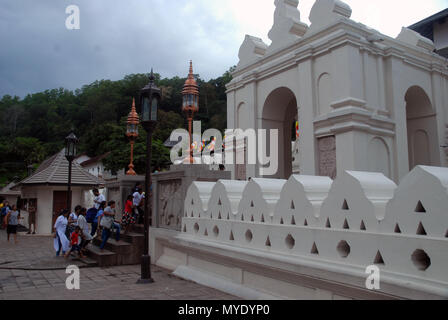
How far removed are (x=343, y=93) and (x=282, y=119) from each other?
399cm

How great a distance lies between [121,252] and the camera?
9219 millimetres

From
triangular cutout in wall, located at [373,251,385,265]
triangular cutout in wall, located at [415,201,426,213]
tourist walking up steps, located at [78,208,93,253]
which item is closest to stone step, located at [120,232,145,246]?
tourist walking up steps, located at [78,208,93,253]

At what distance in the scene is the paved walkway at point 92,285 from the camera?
577 cm

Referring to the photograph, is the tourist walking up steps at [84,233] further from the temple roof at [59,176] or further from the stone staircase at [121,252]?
the temple roof at [59,176]

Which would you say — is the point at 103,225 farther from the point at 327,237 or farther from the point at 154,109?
the point at 327,237

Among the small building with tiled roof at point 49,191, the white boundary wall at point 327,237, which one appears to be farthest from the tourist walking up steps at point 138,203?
the small building with tiled roof at point 49,191

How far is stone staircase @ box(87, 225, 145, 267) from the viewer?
9047 millimetres

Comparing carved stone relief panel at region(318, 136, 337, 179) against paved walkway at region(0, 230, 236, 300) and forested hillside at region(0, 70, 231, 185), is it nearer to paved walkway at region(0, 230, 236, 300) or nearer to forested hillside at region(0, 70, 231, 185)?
paved walkway at region(0, 230, 236, 300)

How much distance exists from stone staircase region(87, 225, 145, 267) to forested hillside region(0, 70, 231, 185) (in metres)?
31.2

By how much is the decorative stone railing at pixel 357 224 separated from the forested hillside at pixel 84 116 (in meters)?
36.2

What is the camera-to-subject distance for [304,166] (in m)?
11.9
